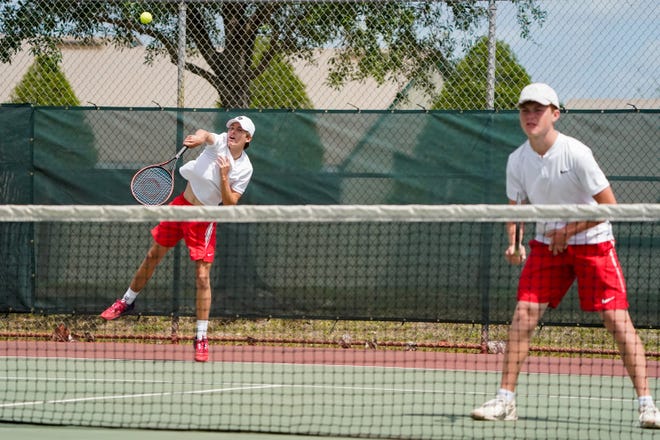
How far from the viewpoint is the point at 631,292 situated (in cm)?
723

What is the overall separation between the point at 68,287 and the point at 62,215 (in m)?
3.49

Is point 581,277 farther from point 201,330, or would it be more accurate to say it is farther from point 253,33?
point 253,33

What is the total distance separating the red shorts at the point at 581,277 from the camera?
442cm

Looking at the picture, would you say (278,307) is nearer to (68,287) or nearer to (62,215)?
(68,287)

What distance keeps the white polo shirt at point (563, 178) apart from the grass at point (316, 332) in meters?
2.82

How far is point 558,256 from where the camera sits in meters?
4.51

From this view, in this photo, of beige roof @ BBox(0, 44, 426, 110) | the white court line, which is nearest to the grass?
beige roof @ BBox(0, 44, 426, 110)

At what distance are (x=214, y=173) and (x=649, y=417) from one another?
10.5 feet

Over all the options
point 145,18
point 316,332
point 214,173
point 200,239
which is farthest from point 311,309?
point 145,18

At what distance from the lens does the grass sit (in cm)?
745

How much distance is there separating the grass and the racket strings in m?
0.84

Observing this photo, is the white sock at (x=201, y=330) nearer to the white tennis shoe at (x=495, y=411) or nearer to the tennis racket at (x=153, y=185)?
the tennis racket at (x=153, y=185)

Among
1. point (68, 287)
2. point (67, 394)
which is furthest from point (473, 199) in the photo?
point (67, 394)

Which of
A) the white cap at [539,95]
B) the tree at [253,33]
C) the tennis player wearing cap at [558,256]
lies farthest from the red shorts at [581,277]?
the tree at [253,33]
